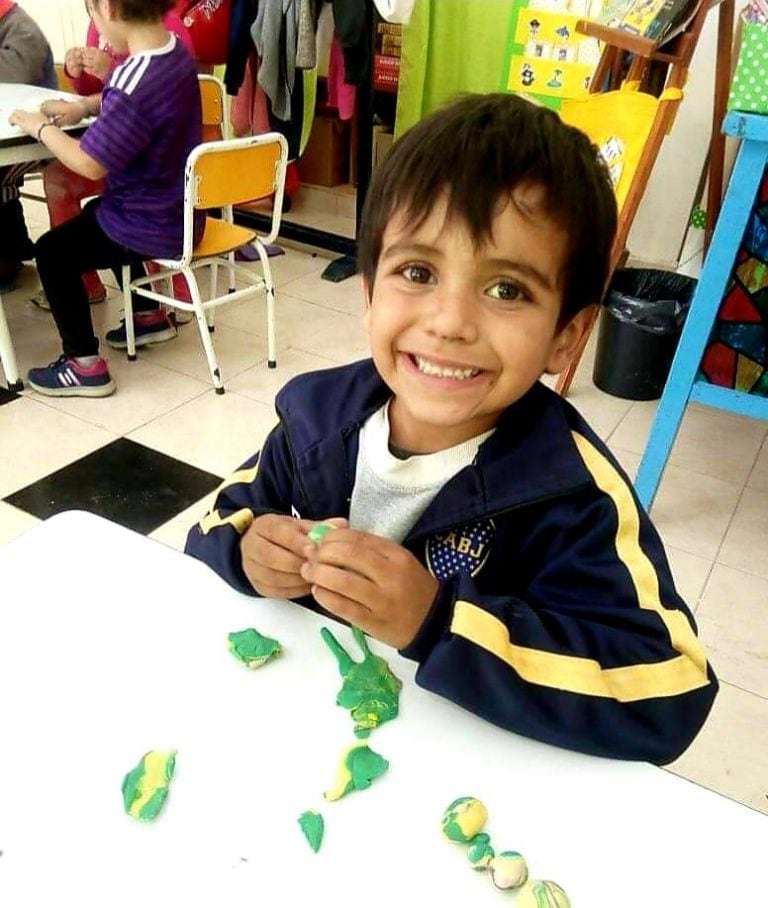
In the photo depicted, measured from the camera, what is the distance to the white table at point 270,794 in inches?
19.8

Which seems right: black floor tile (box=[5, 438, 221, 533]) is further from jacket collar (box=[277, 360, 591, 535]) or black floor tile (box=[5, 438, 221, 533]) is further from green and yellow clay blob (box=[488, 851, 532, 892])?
green and yellow clay blob (box=[488, 851, 532, 892])

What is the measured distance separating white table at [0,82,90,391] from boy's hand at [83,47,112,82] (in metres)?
0.15

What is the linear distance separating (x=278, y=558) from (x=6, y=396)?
2046 mm

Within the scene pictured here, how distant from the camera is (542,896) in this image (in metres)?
0.49

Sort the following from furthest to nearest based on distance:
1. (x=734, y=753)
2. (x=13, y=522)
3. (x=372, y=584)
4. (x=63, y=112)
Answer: (x=63, y=112)
(x=13, y=522)
(x=734, y=753)
(x=372, y=584)

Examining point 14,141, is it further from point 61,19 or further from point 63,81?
point 61,19

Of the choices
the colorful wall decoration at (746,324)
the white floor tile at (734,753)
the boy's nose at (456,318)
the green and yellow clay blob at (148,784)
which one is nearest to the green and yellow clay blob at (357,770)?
the green and yellow clay blob at (148,784)

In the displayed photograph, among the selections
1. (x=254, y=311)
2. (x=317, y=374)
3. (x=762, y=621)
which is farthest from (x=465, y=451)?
(x=254, y=311)

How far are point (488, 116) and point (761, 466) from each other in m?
1.96

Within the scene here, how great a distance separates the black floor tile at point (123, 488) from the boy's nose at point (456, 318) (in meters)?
1.38

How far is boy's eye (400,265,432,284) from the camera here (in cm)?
72

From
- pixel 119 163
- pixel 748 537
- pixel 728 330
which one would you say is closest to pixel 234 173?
pixel 119 163

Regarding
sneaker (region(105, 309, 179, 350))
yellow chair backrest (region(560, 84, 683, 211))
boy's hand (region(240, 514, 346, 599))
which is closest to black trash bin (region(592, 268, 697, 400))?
yellow chair backrest (region(560, 84, 683, 211))

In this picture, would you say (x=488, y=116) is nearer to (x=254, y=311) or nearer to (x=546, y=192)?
(x=546, y=192)
